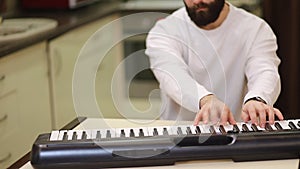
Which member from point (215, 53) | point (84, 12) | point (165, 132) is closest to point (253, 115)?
point (165, 132)

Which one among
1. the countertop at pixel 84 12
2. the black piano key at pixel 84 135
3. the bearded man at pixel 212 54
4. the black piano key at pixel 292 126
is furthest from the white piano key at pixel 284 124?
the countertop at pixel 84 12

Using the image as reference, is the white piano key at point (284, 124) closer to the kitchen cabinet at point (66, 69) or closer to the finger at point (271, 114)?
the finger at point (271, 114)

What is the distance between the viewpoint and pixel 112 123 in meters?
1.64

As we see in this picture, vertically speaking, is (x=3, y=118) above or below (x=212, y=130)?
below

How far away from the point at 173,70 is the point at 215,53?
0.78 ft

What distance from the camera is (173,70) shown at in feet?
5.92

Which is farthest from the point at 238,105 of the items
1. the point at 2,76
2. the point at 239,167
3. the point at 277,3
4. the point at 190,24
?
the point at 277,3

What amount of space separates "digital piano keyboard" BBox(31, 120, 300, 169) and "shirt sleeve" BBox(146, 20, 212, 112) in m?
0.35

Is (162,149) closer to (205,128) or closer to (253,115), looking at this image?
(205,128)

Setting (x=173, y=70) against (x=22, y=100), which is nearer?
(x=173, y=70)

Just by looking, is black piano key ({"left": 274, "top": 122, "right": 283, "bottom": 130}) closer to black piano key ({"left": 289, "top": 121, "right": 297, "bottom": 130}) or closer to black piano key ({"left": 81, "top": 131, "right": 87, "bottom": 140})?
black piano key ({"left": 289, "top": 121, "right": 297, "bottom": 130})

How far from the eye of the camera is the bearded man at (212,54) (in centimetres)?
181

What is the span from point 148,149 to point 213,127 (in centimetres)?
19

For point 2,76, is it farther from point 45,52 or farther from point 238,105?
point 238,105
